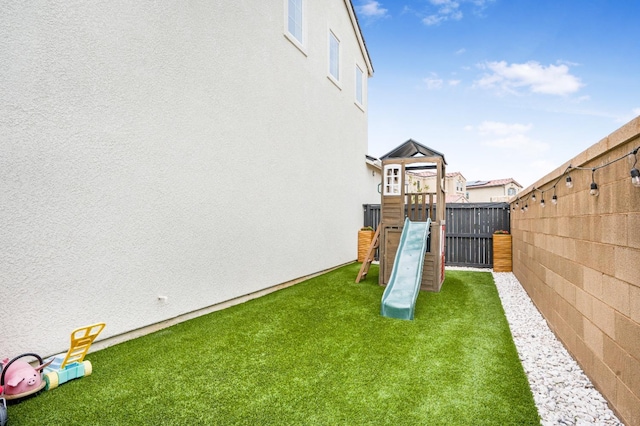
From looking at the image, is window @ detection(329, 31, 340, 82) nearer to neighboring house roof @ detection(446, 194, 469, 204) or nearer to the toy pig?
the toy pig

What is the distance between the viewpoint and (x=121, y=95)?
368 centimetres

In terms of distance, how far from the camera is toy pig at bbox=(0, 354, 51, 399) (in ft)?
8.05

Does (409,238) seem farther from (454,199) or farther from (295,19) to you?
(454,199)

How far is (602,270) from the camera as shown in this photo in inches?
102

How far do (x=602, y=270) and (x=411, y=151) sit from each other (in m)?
5.08

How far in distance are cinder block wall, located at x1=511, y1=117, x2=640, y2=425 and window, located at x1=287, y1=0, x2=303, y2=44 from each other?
5.98 m

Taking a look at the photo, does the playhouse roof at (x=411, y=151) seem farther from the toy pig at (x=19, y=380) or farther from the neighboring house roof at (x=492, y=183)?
the neighboring house roof at (x=492, y=183)

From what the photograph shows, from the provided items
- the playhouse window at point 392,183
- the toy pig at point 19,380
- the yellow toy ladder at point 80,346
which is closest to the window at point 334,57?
the playhouse window at point 392,183

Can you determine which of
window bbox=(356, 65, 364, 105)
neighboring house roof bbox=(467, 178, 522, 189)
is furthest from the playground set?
neighboring house roof bbox=(467, 178, 522, 189)

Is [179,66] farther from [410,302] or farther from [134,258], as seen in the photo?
[410,302]

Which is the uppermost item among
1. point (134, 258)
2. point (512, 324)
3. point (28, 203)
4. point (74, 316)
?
point (28, 203)

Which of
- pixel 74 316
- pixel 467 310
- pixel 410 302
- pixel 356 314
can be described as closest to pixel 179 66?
pixel 74 316

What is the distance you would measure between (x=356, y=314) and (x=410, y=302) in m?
0.82

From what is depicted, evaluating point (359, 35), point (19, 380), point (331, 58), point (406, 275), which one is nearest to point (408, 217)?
point (406, 275)
